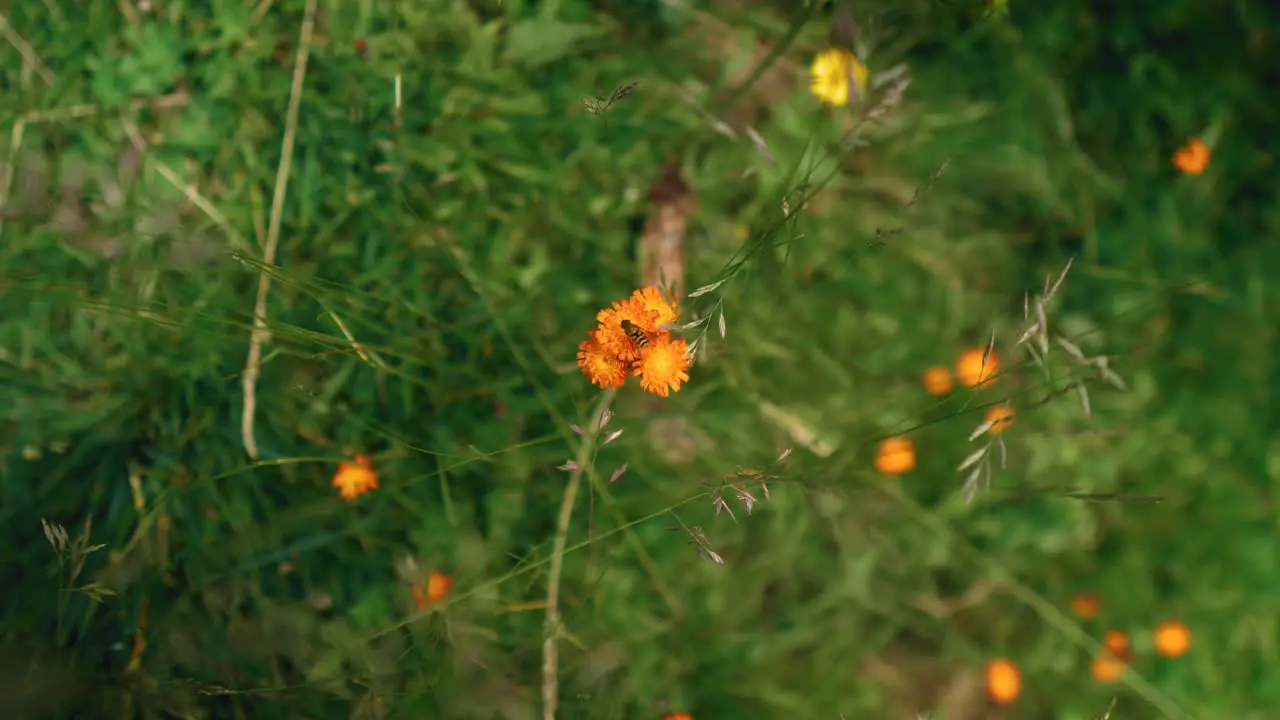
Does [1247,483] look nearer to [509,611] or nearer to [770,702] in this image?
[770,702]

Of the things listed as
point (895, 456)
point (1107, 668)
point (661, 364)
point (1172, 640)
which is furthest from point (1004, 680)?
point (661, 364)

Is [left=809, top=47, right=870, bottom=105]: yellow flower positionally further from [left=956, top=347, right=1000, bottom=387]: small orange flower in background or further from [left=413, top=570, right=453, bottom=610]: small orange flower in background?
[left=413, top=570, right=453, bottom=610]: small orange flower in background

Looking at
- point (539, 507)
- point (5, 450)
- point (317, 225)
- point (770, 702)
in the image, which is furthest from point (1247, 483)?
point (5, 450)

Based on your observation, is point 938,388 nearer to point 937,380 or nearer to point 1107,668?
point 937,380

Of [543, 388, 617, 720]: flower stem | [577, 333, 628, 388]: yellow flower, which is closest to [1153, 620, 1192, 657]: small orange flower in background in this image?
[543, 388, 617, 720]: flower stem

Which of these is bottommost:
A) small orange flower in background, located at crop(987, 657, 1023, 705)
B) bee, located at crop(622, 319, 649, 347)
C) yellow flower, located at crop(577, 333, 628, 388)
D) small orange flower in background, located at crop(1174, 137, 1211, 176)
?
small orange flower in background, located at crop(987, 657, 1023, 705)

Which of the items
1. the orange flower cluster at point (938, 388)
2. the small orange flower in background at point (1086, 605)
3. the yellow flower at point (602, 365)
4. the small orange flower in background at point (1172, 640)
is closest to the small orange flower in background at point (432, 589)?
the yellow flower at point (602, 365)

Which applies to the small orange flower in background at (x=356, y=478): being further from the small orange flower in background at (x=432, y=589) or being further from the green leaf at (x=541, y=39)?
the green leaf at (x=541, y=39)
